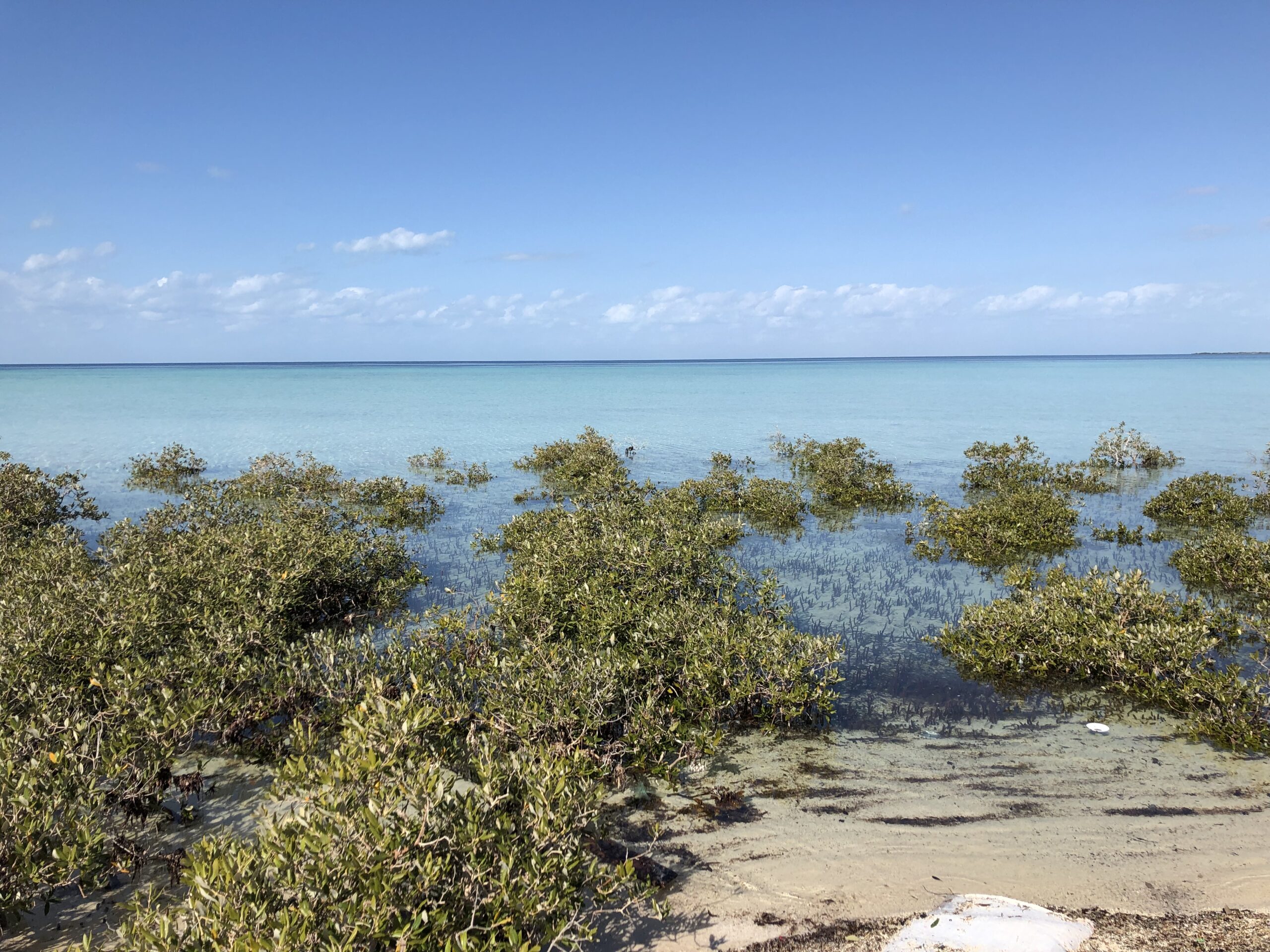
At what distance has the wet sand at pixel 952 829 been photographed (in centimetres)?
864

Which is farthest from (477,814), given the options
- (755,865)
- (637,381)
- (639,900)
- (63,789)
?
(637,381)

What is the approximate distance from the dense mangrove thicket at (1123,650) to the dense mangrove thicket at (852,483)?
54.0ft

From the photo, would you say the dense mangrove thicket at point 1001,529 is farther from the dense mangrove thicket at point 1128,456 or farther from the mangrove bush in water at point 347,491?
the mangrove bush in water at point 347,491

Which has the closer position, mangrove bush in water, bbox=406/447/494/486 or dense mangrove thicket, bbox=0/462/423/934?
dense mangrove thicket, bbox=0/462/423/934

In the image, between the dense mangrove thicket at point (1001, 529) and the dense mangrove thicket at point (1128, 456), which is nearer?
the dense mangrove thicket at point (1001, 529)

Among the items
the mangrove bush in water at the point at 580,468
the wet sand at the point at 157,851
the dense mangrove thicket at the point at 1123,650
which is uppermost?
the mangrove bush in water at the point at 580,468

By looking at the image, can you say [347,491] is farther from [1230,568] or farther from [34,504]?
[1230,568]

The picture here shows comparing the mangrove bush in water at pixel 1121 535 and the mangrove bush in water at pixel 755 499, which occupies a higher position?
the mangrove bush in water at pixel 755 499

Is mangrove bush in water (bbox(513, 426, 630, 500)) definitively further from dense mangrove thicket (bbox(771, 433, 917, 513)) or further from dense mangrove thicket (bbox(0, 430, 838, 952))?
dense mangrove thicket (bbox(771, 433, 917, 513))

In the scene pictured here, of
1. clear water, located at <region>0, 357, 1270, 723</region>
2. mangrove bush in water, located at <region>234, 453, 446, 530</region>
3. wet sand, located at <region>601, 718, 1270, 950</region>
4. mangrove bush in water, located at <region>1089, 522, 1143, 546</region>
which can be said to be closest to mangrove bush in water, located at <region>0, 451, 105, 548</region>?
clear water, located at <region>0, 357, 1270, 723</region>

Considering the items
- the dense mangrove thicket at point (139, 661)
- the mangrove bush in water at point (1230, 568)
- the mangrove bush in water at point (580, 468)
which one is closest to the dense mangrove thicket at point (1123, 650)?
the mangrove bush in water at point (1230, 568)

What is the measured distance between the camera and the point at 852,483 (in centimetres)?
3534

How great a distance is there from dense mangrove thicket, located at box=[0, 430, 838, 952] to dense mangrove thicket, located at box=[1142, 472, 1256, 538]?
69.8 feet

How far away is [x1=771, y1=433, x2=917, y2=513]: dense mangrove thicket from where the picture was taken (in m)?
33.8
